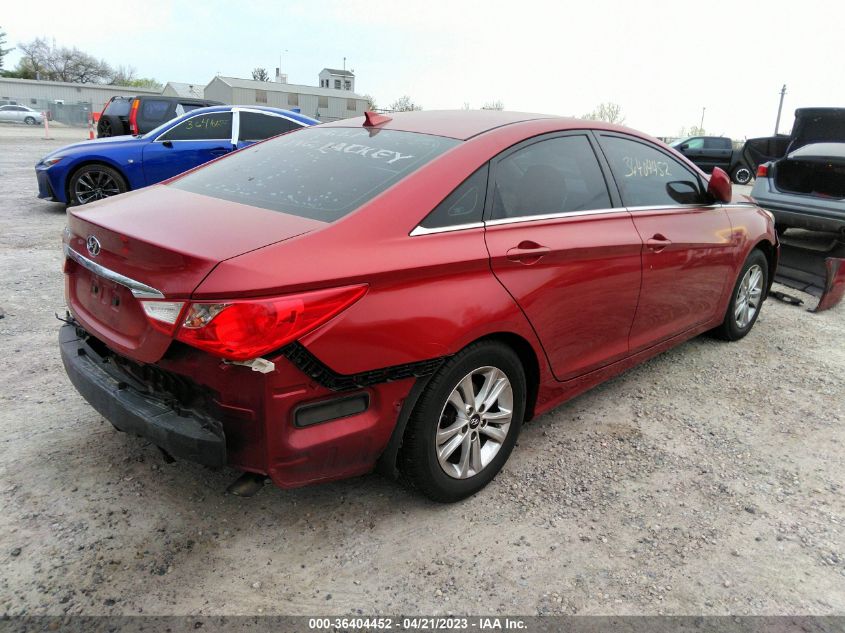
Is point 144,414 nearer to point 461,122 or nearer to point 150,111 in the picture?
point 461,122

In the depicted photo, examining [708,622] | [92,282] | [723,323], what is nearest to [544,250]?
[708,622]

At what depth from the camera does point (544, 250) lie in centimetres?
272

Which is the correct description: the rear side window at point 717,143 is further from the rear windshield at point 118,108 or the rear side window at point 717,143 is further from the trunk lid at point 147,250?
the trunk lid at point 147,250

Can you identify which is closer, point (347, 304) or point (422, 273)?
point (347, 304)

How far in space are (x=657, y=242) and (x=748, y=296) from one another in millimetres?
1880

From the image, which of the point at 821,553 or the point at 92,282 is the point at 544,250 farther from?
the point at 92,282

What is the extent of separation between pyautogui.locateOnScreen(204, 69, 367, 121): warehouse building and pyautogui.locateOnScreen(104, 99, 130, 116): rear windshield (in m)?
48.5

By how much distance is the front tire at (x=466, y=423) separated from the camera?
2.38 metres

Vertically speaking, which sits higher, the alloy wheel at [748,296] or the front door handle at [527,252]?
the front door handle at [527,252]

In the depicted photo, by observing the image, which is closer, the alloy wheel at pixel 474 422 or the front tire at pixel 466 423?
the front tire at pixel 466 423

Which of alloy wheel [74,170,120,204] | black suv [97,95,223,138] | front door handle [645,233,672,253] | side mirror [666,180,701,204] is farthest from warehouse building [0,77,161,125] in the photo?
front door handle [645,233,672,253]

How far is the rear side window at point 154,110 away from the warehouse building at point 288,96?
164 feet

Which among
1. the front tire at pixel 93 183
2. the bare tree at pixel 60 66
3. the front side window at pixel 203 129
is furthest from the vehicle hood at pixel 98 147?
the bare tree at pixel 60 66

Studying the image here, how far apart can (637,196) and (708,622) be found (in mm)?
2187
